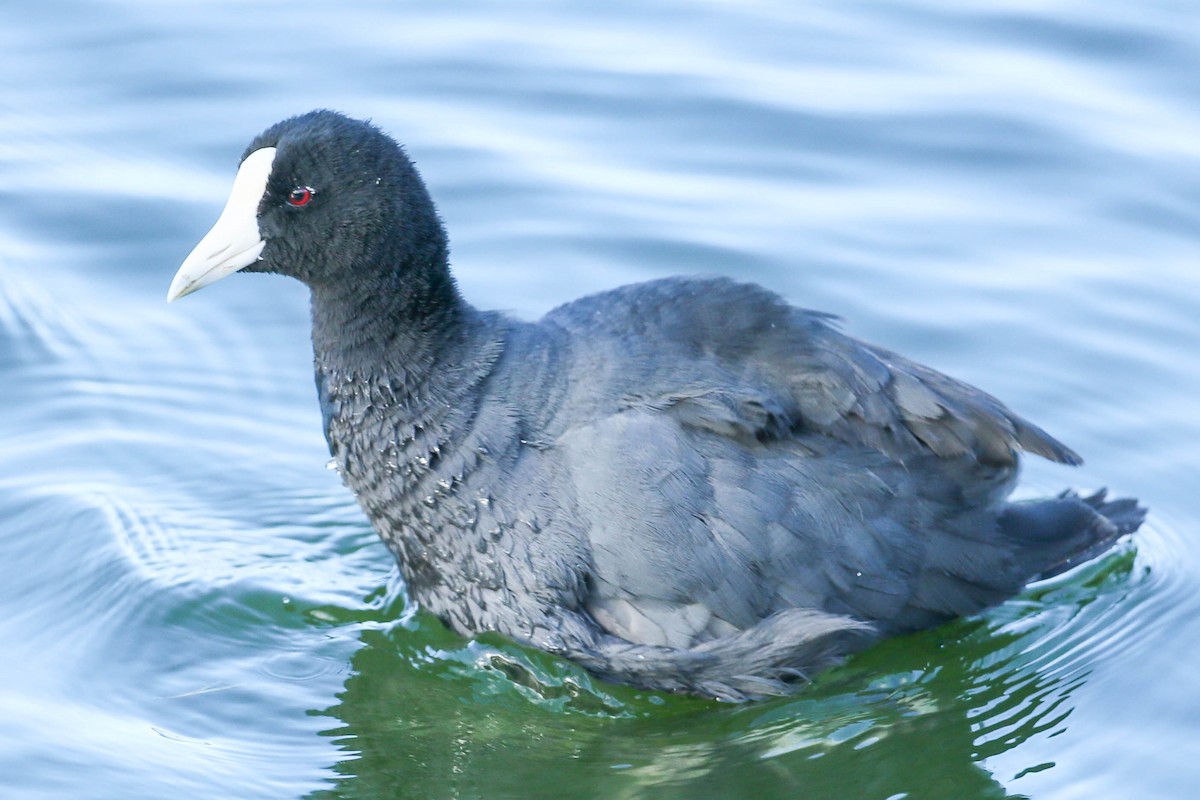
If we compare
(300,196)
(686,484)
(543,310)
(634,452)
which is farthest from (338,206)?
(543,310)

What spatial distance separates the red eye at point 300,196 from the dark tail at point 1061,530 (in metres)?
2.12

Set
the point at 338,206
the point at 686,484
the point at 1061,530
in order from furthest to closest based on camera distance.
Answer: the point at 1061,530 < the point at 338,206 < the point at 686,484

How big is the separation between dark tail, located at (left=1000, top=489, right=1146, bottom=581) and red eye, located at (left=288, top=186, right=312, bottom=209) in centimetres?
212

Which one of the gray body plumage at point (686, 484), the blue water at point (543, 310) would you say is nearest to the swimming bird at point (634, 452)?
the gray body plumage at point (686, 484)

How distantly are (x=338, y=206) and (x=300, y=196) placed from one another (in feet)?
0.37

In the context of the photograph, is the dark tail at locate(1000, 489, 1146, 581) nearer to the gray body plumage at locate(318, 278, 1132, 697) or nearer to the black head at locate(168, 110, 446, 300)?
the gray body plumage at locate(318, 278, 1132, 697)

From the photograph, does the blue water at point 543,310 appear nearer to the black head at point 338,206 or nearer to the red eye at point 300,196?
the black head at point 338,206

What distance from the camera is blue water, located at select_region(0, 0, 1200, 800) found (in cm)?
480

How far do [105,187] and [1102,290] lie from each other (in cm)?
392

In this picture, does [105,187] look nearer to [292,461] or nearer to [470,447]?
[292,461]

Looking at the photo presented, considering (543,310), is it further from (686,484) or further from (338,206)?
(686,484)

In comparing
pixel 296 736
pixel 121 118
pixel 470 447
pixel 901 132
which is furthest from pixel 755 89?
pixel 296 736

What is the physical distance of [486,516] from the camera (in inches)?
187

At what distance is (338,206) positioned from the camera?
483 cm
